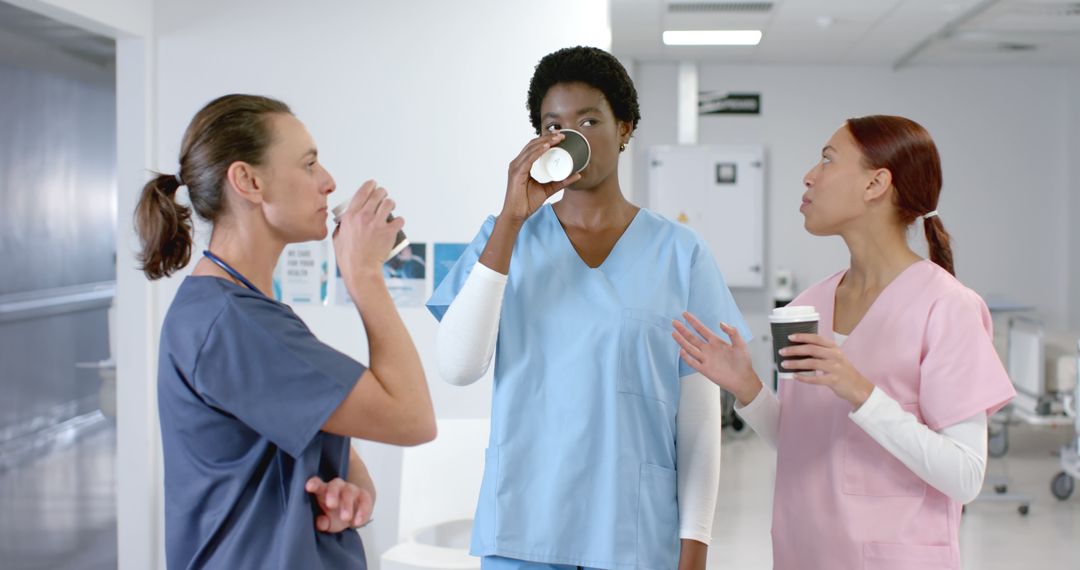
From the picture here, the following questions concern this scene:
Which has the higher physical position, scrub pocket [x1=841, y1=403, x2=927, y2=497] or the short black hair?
the short black hair

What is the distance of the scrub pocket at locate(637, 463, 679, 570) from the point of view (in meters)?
1.46

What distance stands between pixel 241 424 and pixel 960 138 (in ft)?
25.5

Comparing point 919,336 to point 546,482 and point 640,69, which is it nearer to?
point 546,482

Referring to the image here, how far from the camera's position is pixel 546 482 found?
4.85ft

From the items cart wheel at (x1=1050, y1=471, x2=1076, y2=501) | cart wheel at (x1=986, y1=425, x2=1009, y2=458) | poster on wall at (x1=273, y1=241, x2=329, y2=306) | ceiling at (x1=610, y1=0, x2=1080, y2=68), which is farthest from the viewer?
cart wheel at (x1=986, y1=425, x2=1009, y2=458)

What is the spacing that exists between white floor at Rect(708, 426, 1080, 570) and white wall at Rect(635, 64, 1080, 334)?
6.06 feet

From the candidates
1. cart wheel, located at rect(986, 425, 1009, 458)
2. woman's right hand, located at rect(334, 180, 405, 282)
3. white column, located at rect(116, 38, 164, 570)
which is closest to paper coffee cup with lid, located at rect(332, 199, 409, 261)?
woman's right hand, located at rect(334, 180, 405, 282)

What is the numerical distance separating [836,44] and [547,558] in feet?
20.6

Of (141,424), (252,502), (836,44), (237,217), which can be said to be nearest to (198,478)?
(252,502)

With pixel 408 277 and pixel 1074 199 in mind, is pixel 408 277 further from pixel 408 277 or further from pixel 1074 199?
pixel 1074 199

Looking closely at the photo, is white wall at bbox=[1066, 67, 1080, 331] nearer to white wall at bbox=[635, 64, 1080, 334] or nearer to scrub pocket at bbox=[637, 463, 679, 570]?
white wall at bbox=[635, 64, 1080, 334]

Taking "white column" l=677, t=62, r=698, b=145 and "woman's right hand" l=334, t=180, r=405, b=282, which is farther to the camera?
"white column" l=677, t=62, r=698, b=145

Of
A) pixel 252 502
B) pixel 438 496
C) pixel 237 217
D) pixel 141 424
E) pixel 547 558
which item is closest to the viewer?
pixel 252 502

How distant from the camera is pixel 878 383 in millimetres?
1517
